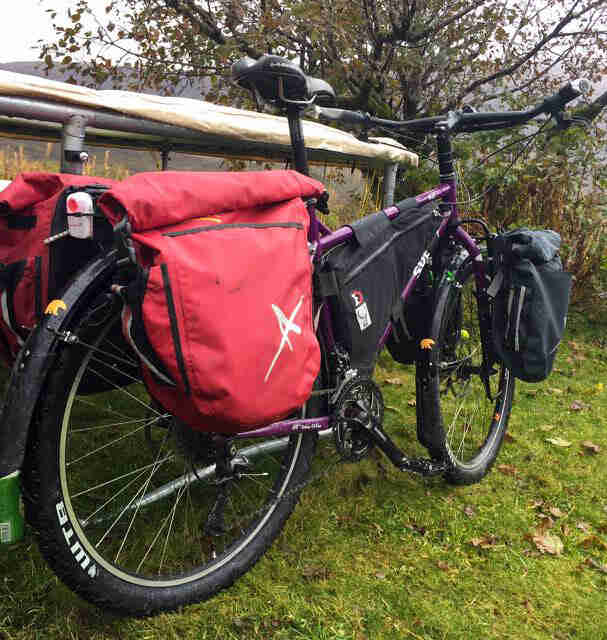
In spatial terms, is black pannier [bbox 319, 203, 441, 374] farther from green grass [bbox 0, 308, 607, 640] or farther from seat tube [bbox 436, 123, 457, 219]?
green grass [bbox 0, 308, 607, 640]

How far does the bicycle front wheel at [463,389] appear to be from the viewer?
8.11 feet

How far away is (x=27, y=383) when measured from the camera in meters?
1.38

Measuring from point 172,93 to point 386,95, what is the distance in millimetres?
2708

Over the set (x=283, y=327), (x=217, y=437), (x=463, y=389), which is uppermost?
(x=283, y=327)

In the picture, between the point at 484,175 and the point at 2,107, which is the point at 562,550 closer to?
the point at 2,107

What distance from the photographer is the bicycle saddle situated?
1.85 metres

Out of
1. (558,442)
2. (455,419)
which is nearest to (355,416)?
(455,419)

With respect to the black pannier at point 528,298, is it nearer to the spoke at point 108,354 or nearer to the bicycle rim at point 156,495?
the bicycle rim at point 156,495

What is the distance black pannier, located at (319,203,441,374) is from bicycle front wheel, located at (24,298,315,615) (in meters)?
0.38

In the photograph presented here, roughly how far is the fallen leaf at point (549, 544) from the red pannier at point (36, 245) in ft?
6.40

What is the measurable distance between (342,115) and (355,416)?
1.14 m

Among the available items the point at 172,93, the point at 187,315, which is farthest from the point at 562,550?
the point at 172,93

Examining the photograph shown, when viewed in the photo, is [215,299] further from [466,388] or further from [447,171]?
[466,388]

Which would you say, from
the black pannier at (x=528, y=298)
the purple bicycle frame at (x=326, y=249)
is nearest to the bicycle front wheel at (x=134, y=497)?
the purple bicycle frame at (x=326, y=249)
